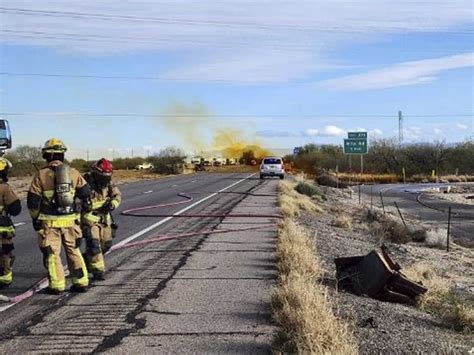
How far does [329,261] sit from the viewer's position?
11.6 m

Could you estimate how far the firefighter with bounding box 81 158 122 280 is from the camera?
344 inches

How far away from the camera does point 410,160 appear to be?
102562mm

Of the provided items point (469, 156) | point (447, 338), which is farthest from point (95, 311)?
point (469, 156)

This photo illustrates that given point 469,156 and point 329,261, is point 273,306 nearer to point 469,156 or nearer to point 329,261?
point 329,261

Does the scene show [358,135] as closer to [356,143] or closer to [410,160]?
[356,143]

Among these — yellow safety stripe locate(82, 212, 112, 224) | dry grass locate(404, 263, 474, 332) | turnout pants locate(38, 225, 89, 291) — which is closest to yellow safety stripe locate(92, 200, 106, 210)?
yellow safety stripe locate(82, 212, 112, 224)

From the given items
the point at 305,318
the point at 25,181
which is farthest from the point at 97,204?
the point at 25,181

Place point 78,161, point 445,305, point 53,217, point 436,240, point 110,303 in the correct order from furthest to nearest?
point 78,161, point 436,240, point 445,305, point 53,217, point 110,303

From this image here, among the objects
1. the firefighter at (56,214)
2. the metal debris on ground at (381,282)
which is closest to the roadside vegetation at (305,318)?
the metal debris on ground at (381,282)

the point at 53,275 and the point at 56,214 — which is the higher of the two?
the point at 56,214

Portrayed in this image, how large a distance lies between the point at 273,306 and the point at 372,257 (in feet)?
7.60

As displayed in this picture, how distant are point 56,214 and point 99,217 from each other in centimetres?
126

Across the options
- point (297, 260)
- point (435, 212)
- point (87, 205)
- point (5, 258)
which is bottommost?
point (435, 212)

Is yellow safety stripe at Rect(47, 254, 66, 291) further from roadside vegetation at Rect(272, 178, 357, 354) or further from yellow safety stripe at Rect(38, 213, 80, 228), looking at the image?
roadside vegetation at Rect(272, 178, 357, 354)
